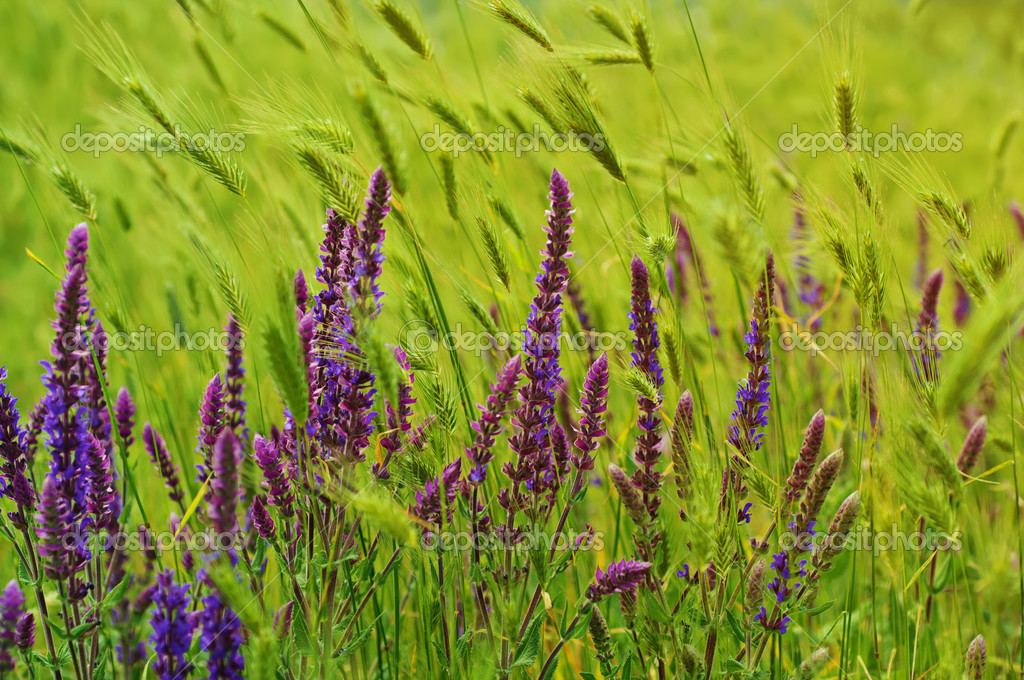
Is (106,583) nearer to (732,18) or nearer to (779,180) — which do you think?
(779,180)

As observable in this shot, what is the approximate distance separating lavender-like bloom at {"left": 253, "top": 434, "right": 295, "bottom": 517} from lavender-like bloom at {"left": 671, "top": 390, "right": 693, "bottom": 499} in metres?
0.80

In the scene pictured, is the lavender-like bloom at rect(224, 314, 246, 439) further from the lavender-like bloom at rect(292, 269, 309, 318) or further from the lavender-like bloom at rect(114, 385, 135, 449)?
the lavender-like bloom at rect(114, 385, 135, 449)

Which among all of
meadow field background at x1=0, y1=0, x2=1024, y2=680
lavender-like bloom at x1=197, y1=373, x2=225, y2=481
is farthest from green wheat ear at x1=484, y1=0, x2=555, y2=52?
lavender-like bloom at x1=197, y1=373, x2=225, y2=481

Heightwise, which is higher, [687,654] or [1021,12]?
[1021,12]

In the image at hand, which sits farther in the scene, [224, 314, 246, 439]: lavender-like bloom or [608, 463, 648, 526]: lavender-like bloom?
[224, 314, 246, 439]: lavender-like bloom

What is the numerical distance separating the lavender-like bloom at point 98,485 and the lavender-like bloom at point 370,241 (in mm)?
701

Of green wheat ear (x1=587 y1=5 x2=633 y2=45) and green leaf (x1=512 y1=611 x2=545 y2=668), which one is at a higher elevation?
green wheat ear (x1=587 y1=5 x2=633 y2=45)

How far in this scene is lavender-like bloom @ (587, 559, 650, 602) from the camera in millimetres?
1390

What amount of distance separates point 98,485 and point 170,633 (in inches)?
18.3

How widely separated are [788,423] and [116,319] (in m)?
2.04

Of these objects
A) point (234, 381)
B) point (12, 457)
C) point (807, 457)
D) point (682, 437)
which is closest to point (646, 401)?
point (682, 437)

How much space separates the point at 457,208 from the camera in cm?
192

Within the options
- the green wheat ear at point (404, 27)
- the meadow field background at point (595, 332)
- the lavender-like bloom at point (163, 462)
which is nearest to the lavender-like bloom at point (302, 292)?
the meadow field background at point (595, 332)

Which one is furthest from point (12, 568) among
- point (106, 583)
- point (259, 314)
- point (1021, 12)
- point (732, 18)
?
point (1021, 12)
